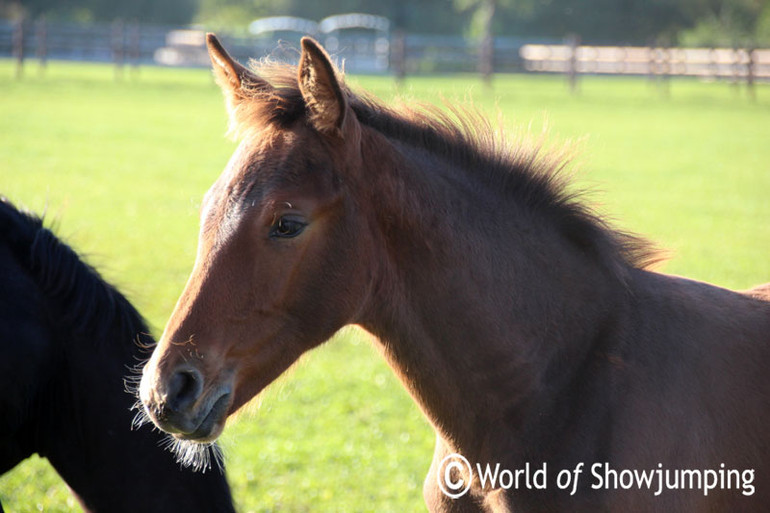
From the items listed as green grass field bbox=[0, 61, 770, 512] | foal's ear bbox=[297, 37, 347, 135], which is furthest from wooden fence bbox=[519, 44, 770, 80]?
foal's ear bbox=[297, 37, 347, 135]

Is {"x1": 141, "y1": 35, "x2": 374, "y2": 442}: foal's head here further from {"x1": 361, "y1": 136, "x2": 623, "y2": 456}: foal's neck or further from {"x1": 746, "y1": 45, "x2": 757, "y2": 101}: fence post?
{"x1": 746, "y1": 45, "x2": 757, "y2": 101}: fence post

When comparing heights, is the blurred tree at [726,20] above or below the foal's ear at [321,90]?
above

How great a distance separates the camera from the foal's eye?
7.05ft

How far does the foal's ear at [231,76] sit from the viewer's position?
243cm

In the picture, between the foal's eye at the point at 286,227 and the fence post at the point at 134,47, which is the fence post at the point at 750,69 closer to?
the fence post at the point at 134,47

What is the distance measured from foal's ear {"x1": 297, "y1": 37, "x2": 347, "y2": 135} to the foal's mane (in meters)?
0.22

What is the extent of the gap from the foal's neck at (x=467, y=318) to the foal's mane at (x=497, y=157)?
0.14 m

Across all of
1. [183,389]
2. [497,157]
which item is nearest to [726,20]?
[497,157]

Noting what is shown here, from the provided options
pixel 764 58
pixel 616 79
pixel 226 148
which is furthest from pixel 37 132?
pixel 616 79

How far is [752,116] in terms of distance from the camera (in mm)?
25531

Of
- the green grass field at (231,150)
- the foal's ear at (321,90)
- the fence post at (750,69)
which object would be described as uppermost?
the fence post at (750,69)

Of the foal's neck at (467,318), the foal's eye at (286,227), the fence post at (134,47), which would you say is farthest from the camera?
the fence post at (134,47)

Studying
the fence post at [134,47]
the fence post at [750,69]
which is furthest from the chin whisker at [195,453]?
the fence post at [134,47]

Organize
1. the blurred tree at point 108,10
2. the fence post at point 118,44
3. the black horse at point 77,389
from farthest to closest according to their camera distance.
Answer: the blurred tree at point 108,10 < the fence post at point 118,44 < the black horse at point 77,389
